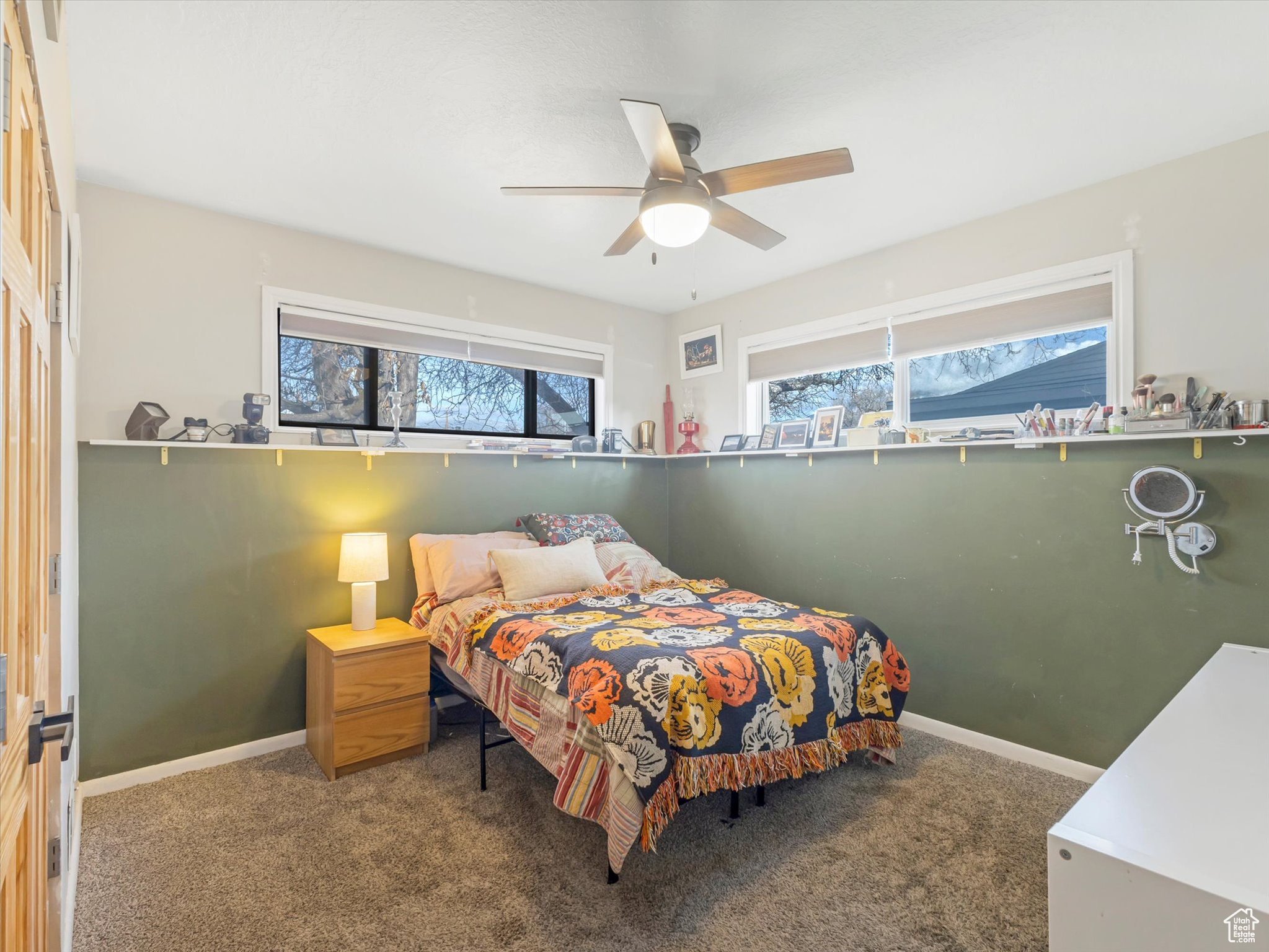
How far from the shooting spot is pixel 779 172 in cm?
204

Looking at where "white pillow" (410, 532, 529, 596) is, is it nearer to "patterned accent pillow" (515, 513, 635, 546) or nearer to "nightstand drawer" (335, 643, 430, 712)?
"patterned accent pillow" (515, 513, 635, 546)

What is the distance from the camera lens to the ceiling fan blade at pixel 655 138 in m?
1.76

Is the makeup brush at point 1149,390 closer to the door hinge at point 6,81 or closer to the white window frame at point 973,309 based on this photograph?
the white window frame at point 973,309

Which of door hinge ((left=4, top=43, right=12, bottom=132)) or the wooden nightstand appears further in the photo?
the wooden nightstand

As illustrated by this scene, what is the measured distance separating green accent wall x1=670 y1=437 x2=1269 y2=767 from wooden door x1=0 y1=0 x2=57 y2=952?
328 centimetres

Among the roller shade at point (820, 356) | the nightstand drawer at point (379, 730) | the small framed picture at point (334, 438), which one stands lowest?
the nightstand drawer at point (379, 730)

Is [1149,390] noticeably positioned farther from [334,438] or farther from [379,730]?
[334,438]

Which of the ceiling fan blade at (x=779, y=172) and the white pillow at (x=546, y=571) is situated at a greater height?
the ceiling fan blade at (x=779, y=172)

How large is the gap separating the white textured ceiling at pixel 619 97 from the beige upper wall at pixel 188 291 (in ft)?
0.40

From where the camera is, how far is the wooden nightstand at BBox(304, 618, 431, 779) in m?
2.71

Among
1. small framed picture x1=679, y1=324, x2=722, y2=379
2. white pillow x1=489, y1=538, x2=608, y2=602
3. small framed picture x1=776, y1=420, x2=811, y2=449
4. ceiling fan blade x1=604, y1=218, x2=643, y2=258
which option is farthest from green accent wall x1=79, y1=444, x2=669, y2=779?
small framed picture x1=776, y1=420, x2=811, y2=449

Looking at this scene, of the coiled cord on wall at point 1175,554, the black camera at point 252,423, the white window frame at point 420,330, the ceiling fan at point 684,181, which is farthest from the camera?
the white window frame at point 420,330

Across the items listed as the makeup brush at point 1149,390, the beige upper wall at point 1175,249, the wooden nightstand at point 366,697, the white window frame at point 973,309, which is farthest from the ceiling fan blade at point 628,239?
the makeup brush at point 1149,390

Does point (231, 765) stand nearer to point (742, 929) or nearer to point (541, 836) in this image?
point (541, 836)
